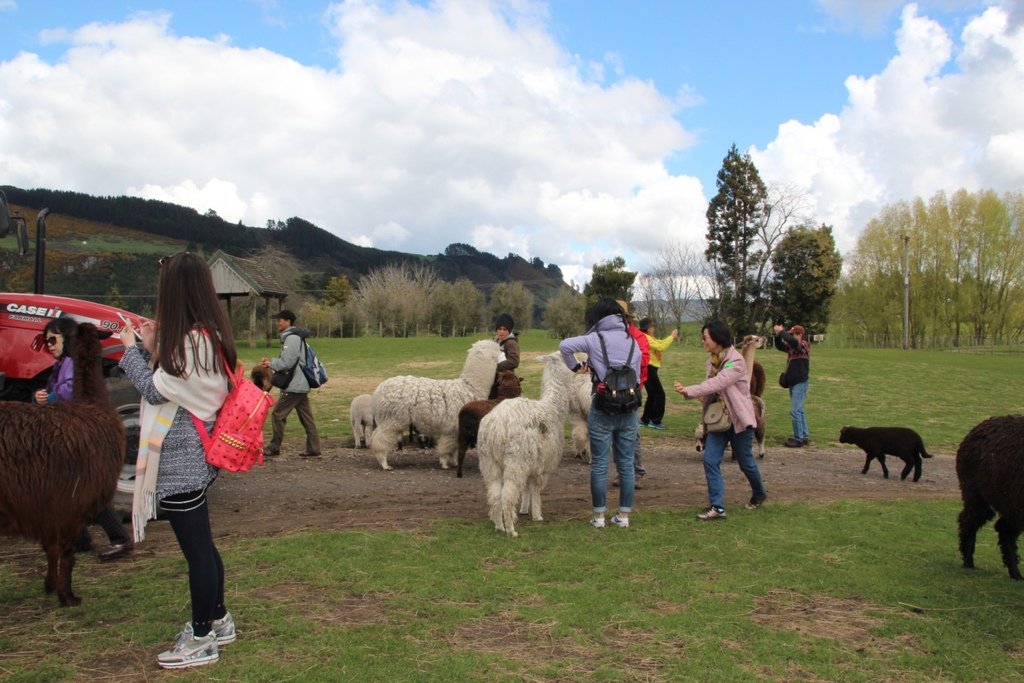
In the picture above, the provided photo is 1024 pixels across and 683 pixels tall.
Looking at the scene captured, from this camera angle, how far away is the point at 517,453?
6516 millimetres

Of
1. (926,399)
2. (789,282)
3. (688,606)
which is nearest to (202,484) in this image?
(688,606)

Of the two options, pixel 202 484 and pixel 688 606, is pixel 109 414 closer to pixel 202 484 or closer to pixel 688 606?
pixel 202 484

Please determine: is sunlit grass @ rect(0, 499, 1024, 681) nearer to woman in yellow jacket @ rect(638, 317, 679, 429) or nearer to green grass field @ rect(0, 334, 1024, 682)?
green grass field @ rect(0, 334, 1024, 682)

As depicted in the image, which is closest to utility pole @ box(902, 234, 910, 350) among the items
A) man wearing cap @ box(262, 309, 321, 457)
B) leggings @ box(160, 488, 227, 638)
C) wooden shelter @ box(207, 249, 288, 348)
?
wooden shelter @ box(207, 249, 288, 348)

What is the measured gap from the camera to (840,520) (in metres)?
7.07

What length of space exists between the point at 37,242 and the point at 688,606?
8047 millimetres

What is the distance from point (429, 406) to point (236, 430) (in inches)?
224

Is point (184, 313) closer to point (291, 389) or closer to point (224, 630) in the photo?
point (224, 630)

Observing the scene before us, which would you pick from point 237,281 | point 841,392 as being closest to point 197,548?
point 841,392

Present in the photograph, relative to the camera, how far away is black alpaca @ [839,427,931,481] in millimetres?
9367

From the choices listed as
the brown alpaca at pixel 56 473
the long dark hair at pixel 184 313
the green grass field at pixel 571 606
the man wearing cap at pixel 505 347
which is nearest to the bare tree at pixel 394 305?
the man wearing cap at pixel 505 347

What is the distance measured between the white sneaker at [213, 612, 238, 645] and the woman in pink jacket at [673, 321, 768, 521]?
4.49 metres

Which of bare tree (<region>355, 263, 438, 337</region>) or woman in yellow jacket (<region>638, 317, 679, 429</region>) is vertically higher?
bare tree (<region>355, 263, 438, 337</region>)

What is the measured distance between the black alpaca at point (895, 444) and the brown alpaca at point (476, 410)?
16.3ft
